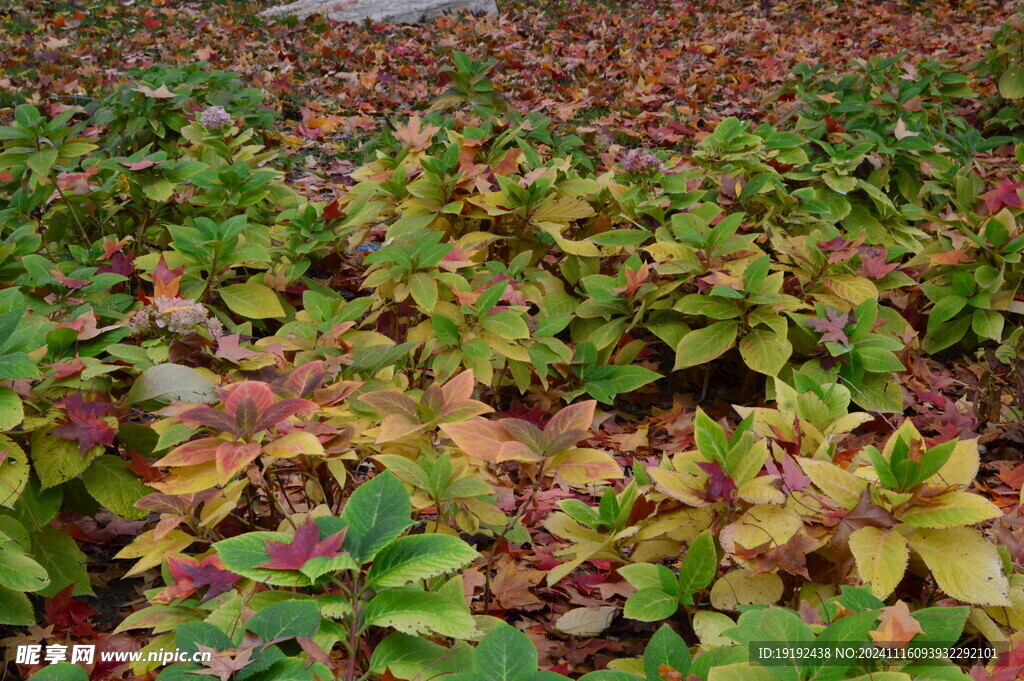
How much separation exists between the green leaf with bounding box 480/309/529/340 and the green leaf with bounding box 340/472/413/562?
1.30m

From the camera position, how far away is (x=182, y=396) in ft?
6.41

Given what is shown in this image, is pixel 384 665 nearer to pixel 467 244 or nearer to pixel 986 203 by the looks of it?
pixel 467 244

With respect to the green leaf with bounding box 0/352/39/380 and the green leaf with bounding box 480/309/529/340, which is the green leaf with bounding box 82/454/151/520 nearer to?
the green leaf with bounding box 0/352/39/380

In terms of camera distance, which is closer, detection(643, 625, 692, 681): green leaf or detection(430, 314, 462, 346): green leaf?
detection(643, 625, 692, 681): green leaf

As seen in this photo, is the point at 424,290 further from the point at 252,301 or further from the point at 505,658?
the point at 505,658

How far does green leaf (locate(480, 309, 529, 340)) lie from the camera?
2678 mm

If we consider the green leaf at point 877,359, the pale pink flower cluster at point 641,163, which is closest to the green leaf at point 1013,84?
the pale pink flower cluster at point 641,163

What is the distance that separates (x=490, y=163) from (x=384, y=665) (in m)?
2.80

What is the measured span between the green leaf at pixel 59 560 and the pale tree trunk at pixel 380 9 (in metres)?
8.80

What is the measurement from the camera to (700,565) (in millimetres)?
1587

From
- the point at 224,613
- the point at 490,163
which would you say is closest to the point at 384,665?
the point at 224,613

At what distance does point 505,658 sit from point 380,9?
9.94 meters

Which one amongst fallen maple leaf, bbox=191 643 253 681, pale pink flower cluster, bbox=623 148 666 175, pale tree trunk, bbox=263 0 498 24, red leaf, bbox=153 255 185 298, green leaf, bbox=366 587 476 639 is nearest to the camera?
fallen maple leaf, bbox=191 643 253 681

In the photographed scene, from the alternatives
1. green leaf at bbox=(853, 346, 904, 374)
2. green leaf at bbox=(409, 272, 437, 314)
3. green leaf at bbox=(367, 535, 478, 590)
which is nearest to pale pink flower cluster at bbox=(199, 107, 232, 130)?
green leaf at bbox=(409, 272, 437, 314)
